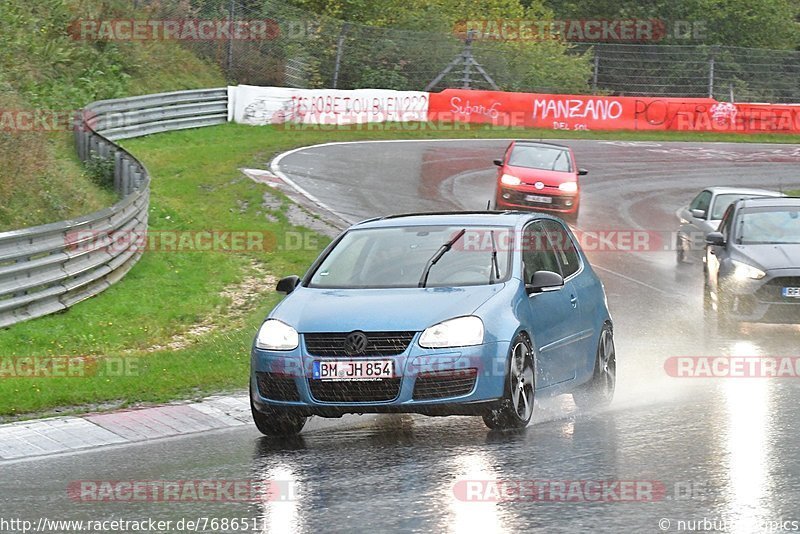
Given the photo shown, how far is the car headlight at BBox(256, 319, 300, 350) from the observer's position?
867 centimetres

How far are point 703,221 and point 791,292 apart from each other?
22.8 feet

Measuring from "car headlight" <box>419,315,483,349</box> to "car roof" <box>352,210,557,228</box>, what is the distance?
1.60m

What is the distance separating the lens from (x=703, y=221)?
70.4 feet

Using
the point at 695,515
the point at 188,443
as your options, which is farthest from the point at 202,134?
the point at 695,515

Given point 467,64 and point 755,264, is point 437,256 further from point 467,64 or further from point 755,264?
point 467,64

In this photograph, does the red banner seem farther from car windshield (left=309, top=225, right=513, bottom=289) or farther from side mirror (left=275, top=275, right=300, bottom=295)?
side mirror (left=275, top=275, right=300, bottom=295)

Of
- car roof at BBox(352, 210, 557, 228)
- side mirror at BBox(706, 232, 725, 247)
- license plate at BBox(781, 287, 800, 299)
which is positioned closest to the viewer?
car roof at BBox(352, 210, 557, 228)

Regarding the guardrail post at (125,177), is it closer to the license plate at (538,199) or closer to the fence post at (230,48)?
the license plate at (538,199)

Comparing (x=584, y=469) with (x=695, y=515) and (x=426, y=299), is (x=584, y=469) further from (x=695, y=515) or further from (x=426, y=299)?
(x=426, y=299)

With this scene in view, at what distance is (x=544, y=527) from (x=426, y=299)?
2912mm

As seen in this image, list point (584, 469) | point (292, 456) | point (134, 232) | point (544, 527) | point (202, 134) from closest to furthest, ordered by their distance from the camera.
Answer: point (544, 527), point (584, 469), point (292, 456), point (134, 232), point (202, 134)

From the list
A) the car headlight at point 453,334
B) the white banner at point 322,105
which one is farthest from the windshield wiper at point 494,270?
the white banner at point 322,105

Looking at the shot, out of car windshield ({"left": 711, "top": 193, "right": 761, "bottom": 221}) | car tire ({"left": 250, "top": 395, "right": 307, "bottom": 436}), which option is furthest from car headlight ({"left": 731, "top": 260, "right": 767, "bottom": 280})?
car tire ({"left": 250, "top": 395, "right": 307, "bottom": 436})

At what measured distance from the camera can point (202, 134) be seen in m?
34.7
